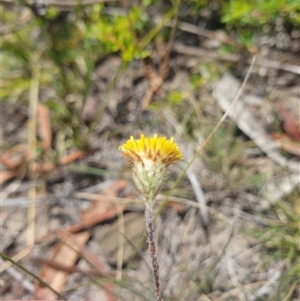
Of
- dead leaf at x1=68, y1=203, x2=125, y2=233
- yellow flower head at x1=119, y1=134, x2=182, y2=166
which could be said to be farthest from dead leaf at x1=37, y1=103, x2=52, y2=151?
yellow flower head at x1=119, y1=134, x2=182, y2=166

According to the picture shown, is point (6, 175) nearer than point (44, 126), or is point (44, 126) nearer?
point (6, 175)

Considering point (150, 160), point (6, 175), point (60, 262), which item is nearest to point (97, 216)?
point (60, 262)

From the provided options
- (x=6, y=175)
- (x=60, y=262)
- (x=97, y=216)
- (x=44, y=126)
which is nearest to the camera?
(x=60, y=262)

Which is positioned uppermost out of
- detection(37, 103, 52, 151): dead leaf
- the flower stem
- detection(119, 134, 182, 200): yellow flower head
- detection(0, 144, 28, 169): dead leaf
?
detection(37, 103, 52, 151): dead leaf

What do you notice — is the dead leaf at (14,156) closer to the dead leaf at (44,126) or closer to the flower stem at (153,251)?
the dead leaf at (44,126)

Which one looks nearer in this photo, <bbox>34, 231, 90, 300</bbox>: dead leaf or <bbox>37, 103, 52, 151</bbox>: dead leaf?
<bbox>34, 231, 90, 300</bbox>: dead leaf

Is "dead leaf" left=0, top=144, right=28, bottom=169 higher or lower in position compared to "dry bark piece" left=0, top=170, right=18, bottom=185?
higher

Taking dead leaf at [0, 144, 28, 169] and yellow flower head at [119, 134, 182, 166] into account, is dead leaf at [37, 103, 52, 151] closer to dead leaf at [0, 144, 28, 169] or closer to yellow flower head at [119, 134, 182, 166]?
dead leaf at [0, 144, 28, 169]

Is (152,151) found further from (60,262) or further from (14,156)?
(14,156)
